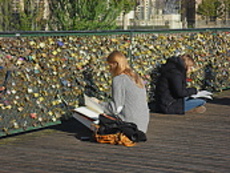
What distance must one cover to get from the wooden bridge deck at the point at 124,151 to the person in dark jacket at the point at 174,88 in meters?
0.64

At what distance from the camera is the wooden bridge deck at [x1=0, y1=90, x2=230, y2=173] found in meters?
6.07

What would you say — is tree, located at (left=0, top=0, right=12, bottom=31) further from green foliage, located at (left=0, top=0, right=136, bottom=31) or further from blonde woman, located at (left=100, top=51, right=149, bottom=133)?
blonde woman, located at (left=100, top=51, right=149, bottom=133)

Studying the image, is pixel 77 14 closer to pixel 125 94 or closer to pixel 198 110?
pixel 198 110

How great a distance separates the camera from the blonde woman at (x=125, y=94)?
7.16 metres

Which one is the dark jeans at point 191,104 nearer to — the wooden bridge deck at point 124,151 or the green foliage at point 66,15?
the wooden bridge deck at point 124,151

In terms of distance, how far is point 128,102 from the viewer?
7258 millimetres

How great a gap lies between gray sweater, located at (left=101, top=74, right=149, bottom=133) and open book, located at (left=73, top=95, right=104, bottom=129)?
208 millimetres

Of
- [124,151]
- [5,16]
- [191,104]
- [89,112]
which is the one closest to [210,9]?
[5,16]

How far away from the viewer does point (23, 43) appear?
7730mm

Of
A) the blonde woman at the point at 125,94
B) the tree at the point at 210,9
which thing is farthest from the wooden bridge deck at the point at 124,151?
the tree at the point at 210,9

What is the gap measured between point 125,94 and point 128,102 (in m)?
0.12

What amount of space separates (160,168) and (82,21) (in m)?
19.5

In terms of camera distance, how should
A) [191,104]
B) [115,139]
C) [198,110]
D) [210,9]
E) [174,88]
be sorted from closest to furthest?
[115,139] → [174,88] → [191,104] → [198,110] → [210,9]

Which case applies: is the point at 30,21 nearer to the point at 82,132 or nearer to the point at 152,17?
the point at 82,132
